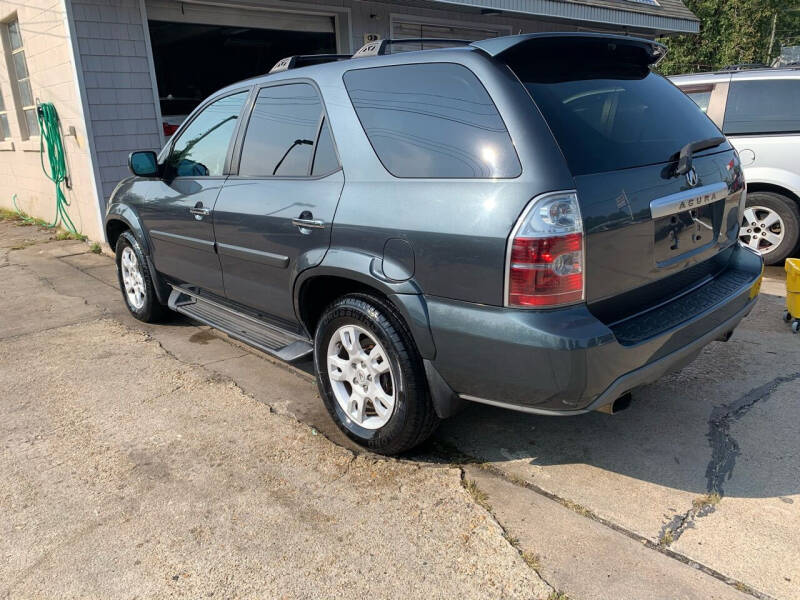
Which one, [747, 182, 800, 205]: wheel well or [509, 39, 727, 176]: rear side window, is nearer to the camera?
[509, 39, 727, 176]: rear side window

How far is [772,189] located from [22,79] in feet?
34.6

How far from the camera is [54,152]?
28.4 feet

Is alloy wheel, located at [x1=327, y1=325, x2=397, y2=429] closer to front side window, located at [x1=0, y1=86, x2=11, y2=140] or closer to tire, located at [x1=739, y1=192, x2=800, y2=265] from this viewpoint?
tire, located at [x1=739, y1=192, x2=800, y2=265]

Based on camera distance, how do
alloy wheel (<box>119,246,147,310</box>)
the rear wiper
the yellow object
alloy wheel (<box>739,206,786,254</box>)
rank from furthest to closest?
alloy wheel (<box>739,206,786,254</box>) → alloy wheel (<box>119,246,147,310</box>) → the yellow object → the rear wiper

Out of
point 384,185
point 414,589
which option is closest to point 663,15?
point 384,185

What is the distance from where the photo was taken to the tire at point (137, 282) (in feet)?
16.3

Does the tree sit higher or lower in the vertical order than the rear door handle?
higher

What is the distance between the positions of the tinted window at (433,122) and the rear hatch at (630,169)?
0.21 metres

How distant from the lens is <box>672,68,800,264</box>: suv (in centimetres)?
575

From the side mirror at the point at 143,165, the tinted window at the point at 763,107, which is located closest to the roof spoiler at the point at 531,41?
the side mirror at the point at 143,165

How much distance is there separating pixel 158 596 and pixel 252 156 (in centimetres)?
235

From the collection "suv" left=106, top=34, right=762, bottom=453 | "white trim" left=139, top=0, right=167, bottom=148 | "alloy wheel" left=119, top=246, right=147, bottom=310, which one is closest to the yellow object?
"suv" left=106, top=34, right=762, bottom=453

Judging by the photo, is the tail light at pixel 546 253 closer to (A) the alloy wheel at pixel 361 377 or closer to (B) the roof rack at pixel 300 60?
(A) the alloy wheel at pixel 361 377

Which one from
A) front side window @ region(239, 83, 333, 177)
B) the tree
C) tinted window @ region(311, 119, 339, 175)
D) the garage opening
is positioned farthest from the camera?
the tree
